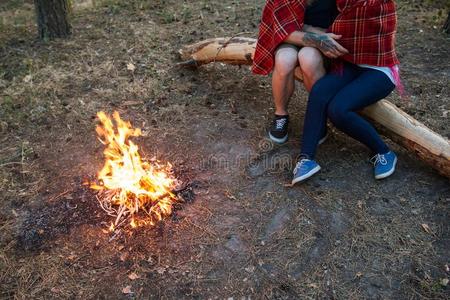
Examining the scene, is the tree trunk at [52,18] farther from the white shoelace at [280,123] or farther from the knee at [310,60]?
the knee at [310,60]

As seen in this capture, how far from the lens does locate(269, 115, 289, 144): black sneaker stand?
3.73 m

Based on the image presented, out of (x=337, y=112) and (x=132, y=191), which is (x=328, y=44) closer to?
A: (x=337, y=112)

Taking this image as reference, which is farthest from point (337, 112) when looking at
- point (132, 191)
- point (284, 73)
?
point (132, 191)

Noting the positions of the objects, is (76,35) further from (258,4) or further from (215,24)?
(258,4)

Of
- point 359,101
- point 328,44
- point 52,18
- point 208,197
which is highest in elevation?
point 328,44

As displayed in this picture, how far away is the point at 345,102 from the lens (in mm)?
3195

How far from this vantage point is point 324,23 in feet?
11.4

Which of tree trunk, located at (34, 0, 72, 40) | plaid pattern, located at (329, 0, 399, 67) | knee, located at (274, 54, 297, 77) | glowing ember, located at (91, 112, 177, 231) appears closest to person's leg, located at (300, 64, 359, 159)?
plaid pattern, located at (329, 0, 399, 67)

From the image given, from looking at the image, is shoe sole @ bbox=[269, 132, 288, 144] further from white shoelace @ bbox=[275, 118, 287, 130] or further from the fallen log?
the fallen log

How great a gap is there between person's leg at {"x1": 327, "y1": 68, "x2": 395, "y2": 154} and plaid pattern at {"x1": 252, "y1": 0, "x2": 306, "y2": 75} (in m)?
0.65

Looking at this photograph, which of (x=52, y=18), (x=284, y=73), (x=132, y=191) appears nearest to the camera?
(x=132, y=191)

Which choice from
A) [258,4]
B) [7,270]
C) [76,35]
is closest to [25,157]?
[7,270]

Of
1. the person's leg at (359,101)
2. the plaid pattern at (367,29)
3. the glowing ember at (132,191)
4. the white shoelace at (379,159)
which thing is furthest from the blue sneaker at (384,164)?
the glowing ember at (132,191)

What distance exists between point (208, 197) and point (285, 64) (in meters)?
1.23
